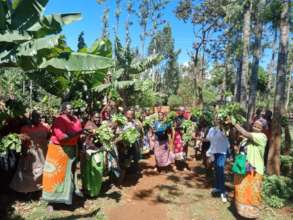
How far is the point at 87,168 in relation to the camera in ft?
24.2

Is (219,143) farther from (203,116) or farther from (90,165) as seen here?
(90,165)

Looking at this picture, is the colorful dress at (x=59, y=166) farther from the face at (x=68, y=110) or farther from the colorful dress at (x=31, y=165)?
the colorful dress at (x=31, y=165)

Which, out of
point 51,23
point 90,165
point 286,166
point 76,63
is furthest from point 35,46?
point 286,166

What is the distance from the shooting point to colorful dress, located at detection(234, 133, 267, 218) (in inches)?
246

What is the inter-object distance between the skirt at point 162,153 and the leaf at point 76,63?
379 centimetres

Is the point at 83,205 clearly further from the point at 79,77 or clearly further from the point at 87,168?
the point at 79,77

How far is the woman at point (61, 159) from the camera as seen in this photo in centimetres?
645

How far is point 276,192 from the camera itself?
7.86 m

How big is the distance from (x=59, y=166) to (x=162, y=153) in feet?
12.4

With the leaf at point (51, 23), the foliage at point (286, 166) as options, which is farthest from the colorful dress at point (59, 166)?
the foliage at point (286, 166)

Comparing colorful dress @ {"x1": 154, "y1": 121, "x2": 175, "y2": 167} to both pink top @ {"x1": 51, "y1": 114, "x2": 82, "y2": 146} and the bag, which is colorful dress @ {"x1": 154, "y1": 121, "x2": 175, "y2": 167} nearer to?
the bag

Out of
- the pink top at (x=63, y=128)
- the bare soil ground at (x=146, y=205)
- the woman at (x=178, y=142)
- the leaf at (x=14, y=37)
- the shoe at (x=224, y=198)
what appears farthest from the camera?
the woman at (x=178, y=142)

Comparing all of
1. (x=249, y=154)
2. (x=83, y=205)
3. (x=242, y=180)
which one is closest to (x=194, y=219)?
(x=242, y=180)

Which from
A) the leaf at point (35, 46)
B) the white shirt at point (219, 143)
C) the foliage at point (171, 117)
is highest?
the leaf at point (35, 46)
